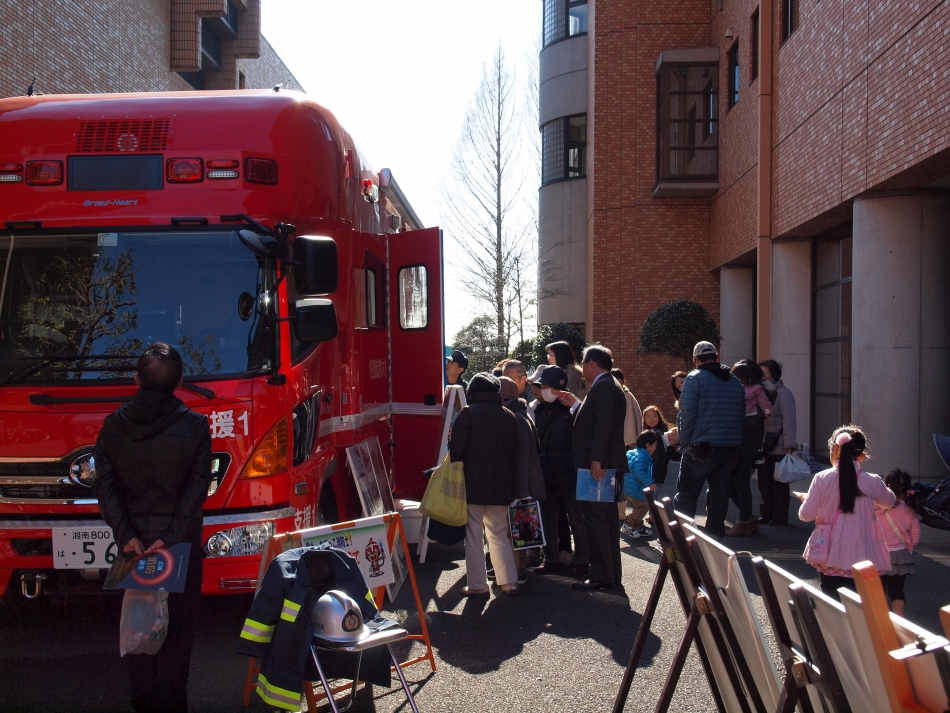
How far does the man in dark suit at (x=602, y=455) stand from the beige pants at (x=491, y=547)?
0.62 meters

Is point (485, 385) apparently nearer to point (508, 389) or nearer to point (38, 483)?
point (508, 389)

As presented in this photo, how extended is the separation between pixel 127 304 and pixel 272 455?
1.27 meters

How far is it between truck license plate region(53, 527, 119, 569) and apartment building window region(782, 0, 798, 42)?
12.9 m

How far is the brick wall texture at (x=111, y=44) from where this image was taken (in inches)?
514

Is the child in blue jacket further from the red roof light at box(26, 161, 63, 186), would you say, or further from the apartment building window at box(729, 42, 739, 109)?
the apartment building window at box(729, 42, 739, 109)

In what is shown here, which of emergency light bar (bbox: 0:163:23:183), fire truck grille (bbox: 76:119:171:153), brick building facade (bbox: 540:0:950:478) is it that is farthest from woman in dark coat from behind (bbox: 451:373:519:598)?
brick building facade (bbox: 540:0:950:478)

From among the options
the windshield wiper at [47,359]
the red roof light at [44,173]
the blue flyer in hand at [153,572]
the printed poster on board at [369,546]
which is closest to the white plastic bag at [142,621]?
the blue flyer in hand at [153,572]

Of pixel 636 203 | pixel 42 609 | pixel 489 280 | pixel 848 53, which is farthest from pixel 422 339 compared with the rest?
pixel 489 280

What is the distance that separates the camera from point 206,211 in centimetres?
553

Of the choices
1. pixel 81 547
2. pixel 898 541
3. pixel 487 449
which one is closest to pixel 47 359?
pixel 81 547

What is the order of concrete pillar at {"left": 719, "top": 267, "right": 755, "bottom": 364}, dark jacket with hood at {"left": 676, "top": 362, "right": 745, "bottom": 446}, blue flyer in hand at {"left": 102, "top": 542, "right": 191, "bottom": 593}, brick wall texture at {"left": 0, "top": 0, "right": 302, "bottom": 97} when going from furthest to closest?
concrete pillar at {"left": 719, "top": 267, "right": 755, "bottom": 364} < brick wall texture at {"left": 0, "top": 0, "right": 302, "bottom": 97} < dark jacket with hood at {"left": 676, "top": 362, "right": 745, "bottom": 446} < blue flyer in hand at {"left": 102, "top": 542, "right": 191, "bottom": 593}

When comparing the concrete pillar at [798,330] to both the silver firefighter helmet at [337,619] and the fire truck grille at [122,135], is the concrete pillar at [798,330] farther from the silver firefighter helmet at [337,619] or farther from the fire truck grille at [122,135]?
the silver firefighter helmet at [337,619]

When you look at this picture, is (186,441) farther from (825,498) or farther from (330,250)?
(825,498)

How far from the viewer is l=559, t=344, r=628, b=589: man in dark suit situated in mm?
A: 6766
